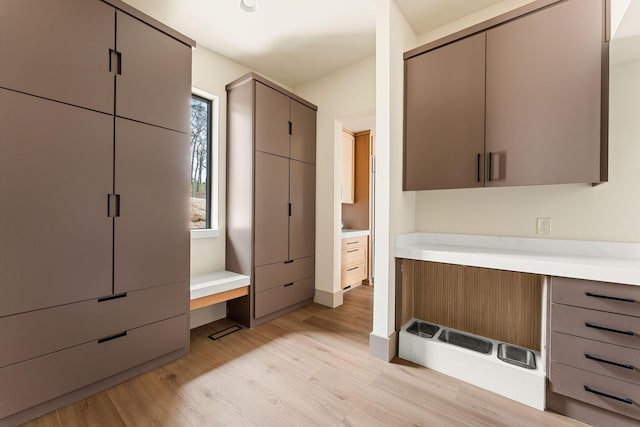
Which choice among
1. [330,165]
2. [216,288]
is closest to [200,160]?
[216,288]

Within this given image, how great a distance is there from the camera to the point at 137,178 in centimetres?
181

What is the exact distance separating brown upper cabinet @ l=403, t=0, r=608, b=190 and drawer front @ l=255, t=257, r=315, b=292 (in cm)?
155

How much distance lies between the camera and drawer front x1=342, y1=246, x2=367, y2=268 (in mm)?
3577

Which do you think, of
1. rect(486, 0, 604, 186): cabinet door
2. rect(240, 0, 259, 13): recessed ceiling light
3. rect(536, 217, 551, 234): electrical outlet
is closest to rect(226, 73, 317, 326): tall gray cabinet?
rect(240, 0, 259, 13): recessed ceiling light

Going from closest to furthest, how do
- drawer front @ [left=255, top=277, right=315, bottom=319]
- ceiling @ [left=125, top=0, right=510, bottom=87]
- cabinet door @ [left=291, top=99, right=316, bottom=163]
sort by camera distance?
ceiling @ [left=125, top=0, right=510, bottom=87]
drawer front @ [left=255, top=277, right=315, bottom=319]
cabinet door @ [left=291, top=99, right=316, bottom=163]

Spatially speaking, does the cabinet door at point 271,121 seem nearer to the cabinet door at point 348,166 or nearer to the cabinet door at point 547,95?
the cabinet door at point 348,166

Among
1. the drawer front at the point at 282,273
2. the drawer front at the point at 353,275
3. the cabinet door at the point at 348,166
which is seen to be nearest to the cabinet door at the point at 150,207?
the drawer front at the point at 282,273

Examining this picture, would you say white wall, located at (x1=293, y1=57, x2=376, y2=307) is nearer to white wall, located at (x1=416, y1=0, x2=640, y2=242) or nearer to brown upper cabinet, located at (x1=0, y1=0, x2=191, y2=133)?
white wall, located at (x1=416, y1=0, x2=640, y2=242)

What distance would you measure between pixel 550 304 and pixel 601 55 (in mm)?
1477

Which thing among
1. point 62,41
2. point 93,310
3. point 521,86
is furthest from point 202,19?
point 521,86

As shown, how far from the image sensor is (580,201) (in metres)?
1.78

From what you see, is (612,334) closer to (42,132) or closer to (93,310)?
(93,310)

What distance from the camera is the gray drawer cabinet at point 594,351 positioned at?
1.31m

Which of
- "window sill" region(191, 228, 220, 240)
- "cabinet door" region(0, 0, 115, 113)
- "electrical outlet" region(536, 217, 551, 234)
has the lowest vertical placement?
"window sill" region(191, 228, 220, 240)
